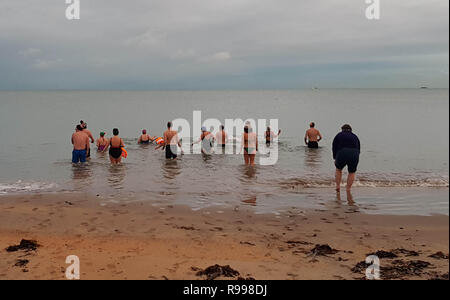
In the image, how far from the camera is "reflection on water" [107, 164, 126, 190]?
43.4 feet

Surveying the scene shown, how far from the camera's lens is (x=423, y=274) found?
17.9 feet

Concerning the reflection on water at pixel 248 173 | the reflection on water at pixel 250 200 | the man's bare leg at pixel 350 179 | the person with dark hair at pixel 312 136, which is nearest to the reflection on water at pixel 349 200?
the man's bare leg at pixel 350 179

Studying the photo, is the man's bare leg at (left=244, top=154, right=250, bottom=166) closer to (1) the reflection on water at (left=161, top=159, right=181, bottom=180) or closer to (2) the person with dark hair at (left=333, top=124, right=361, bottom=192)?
(1) the reflection on water at (left=161, top=159, right=181, bottom=180)

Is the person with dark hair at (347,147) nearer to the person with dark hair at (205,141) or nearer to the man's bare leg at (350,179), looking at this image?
the man's bare leg at (350,179)

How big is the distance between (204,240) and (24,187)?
28.9ft

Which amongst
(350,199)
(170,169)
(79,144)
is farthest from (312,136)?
(79,144)

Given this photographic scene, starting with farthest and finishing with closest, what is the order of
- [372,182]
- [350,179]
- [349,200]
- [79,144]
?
[79,144] → [372,182] → [350,179] → [349,200]

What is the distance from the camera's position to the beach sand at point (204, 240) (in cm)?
569

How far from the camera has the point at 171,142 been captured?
61.9 ft

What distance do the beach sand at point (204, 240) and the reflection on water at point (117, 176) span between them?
2327mm

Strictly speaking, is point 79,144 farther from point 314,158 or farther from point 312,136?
point 312,136
